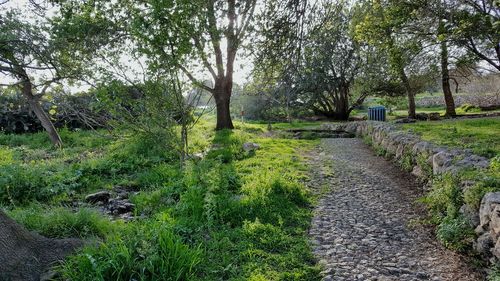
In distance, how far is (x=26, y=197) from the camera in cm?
555

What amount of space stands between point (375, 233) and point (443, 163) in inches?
68.8

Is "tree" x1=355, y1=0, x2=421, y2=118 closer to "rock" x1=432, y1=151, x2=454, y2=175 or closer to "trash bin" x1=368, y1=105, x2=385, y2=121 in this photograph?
"rock" x1=432, y1=151, x2=454, y2=175

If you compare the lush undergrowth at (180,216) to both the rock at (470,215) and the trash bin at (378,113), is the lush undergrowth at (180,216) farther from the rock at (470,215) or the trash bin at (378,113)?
the trash bin at (378,113)

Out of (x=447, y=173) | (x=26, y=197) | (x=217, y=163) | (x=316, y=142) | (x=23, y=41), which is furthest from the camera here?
(x=316, y=142)

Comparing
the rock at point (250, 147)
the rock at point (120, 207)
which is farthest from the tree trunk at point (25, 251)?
the rock at point (250, 147)

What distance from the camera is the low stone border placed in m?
3.29

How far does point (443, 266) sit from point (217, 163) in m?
4.91

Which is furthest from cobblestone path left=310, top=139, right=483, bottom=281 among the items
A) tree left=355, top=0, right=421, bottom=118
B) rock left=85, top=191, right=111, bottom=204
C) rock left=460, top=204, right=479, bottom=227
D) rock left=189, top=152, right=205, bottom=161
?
tree left=355, top=0, right=421, bottom=118

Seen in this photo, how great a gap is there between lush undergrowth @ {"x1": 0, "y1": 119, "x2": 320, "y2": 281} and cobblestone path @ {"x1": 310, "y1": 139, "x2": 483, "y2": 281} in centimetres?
27

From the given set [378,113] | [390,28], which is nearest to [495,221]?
[390,28]

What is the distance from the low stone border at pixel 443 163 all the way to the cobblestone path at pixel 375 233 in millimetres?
271

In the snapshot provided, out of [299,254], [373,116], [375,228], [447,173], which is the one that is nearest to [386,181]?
[447,173]

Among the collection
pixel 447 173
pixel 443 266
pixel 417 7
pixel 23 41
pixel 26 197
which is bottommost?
pixel 443 266

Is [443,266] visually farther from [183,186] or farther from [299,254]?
[183,186]
